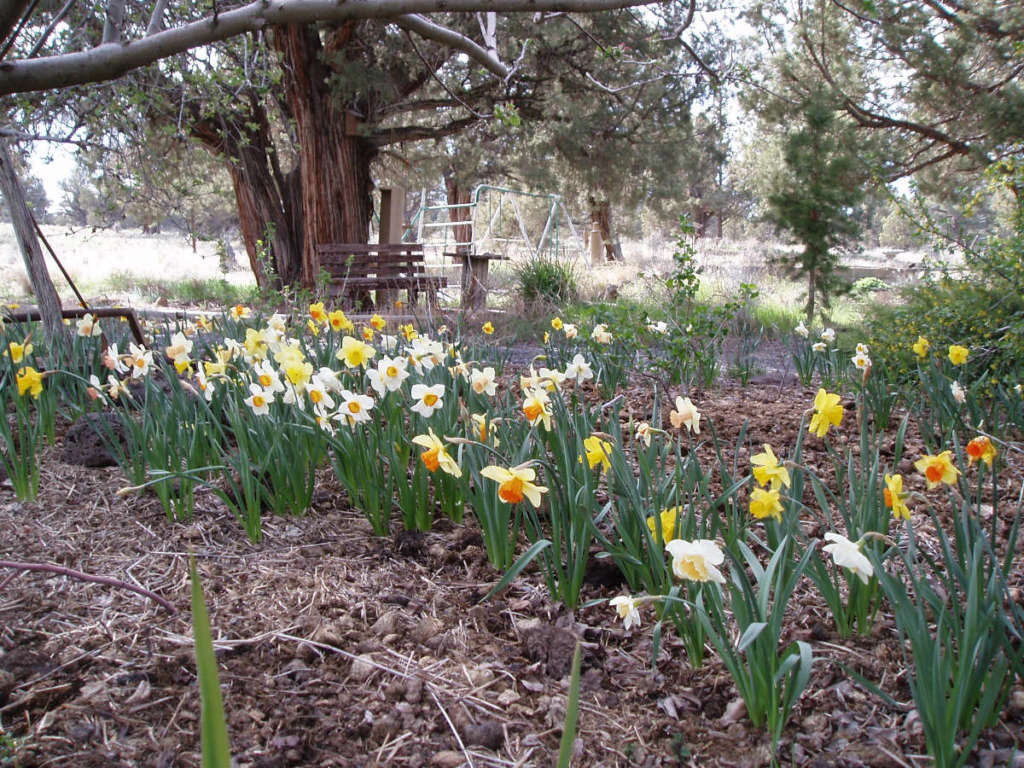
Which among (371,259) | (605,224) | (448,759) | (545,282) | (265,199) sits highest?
(605,224)

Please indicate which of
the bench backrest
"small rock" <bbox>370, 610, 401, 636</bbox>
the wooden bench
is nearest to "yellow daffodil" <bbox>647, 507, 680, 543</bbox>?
"small rock" <bbox>370, 610, 401, 636</bbox>

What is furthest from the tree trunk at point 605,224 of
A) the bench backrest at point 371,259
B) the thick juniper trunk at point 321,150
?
the bench backrest at point 371,259

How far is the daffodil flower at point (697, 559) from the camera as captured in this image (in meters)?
1.08

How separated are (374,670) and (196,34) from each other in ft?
5.60

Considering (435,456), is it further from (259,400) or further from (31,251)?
(31,251)

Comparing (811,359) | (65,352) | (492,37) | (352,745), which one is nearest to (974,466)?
(811,359)

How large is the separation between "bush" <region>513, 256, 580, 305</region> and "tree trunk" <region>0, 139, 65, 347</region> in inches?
222

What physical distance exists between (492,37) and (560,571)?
2.67 m

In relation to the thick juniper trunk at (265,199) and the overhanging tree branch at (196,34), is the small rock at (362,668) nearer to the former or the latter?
the overhanging tree branch at (196,34)

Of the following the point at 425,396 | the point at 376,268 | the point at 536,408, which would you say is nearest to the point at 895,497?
the point at 536,408

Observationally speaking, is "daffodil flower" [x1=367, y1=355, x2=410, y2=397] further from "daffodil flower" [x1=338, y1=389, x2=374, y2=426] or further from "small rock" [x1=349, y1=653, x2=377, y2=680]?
"small rock" [x1=349, y1=653, x2=377, y2=680]

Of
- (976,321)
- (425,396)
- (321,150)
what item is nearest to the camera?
(425,396)

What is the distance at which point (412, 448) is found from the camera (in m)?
2.09

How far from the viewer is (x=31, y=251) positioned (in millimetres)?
3230
